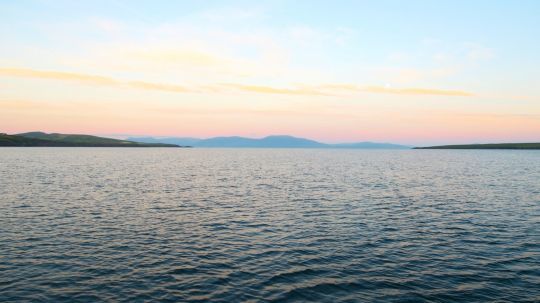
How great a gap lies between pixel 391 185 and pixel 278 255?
189ft

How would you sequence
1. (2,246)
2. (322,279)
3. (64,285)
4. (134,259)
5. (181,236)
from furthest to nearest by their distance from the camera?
(181,236) → (2,246) → (134,259) → (322,279) → (64,285)

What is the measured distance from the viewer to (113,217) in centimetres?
4534

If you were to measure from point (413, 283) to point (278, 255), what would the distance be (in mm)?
11123

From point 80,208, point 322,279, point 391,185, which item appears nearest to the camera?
point 322,279

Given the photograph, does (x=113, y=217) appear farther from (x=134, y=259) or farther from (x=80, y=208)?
(x=134, y=259)

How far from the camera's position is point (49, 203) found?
5356 cm

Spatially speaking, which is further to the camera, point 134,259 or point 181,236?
point 181,236

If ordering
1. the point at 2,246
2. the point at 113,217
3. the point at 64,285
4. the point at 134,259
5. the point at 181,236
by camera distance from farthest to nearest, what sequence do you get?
the point at 113,217 → the point at 181,236 → the point at 2,246 → the point at 134,259 → the point at 64,285

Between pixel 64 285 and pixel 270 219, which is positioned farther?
pixel 270 219

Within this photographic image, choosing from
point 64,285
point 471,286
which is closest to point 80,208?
point 64,285

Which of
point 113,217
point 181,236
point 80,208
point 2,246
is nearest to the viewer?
point 2,246

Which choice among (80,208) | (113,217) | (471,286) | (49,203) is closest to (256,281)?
(471,286)

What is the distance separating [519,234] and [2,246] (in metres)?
50.6

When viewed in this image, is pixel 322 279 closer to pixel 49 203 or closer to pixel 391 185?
pixel 49 203
